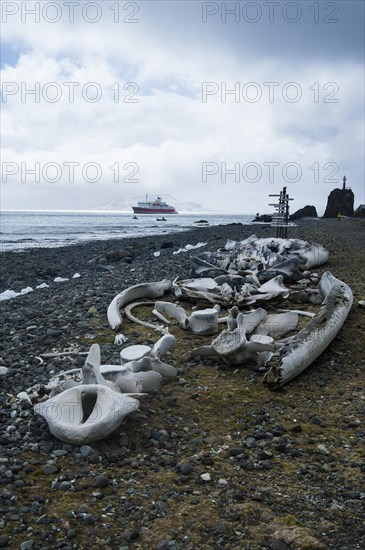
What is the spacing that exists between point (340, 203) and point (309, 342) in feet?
256

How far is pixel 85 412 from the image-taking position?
4.29 m

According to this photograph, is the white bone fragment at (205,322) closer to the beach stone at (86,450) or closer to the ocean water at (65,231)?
the beach stone at (86,450)

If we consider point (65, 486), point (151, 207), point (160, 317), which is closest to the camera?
point (65, 486)

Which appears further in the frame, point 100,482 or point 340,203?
point 340,203

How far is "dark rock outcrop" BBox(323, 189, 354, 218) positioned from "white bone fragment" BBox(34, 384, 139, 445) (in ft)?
258

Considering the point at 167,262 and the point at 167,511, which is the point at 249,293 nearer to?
the point at 167,511

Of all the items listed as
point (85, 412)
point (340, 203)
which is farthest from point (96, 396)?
point (340, 203)

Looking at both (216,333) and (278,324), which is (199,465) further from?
(278,324)

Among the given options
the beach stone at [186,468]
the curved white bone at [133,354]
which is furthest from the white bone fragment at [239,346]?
the beach stone at [186,468]

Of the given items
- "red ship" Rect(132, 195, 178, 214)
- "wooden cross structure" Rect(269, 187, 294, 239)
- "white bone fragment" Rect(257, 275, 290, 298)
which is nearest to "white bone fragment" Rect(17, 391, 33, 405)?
"white bone fragment" Rect(257, 275, 290, 298)

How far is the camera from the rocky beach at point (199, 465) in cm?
303

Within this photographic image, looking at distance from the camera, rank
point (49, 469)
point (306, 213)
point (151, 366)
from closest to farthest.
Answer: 1. point (49, 469)
2. point (151, 366)
3. point (306, 213)

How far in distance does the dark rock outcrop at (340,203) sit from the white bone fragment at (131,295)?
74.2m

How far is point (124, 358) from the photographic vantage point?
5.07 m
